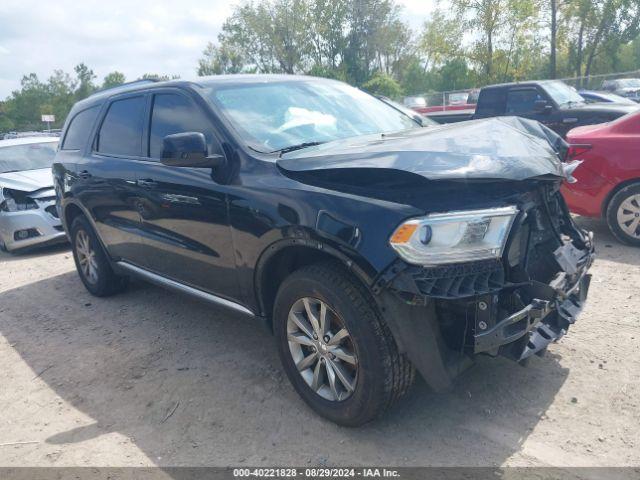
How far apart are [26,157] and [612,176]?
27.7ft

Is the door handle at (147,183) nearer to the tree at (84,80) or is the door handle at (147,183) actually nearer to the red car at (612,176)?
the red car at (612,176)

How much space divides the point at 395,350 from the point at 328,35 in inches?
2117

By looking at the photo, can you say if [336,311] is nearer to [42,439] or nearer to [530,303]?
[530,303]

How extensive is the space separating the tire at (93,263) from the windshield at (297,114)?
7.51 feet

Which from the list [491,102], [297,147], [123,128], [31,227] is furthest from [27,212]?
[491,102]

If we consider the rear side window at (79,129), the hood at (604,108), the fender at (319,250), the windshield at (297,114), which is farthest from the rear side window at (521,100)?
the fender at (319,250)

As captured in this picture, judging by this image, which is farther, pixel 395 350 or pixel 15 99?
pixel 15 99

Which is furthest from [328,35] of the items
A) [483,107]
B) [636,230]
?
[636,230]

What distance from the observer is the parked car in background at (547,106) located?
9531 mm

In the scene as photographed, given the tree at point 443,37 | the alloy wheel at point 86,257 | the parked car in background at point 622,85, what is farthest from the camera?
the tree at point 443,37

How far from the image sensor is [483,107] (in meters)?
11.2

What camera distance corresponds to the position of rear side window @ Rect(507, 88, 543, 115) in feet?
34.5

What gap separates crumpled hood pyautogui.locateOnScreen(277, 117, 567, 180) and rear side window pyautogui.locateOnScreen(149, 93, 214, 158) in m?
0.76

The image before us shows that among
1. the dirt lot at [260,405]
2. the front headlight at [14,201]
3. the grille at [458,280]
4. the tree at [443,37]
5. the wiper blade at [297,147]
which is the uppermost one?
the tree at [443,37]
